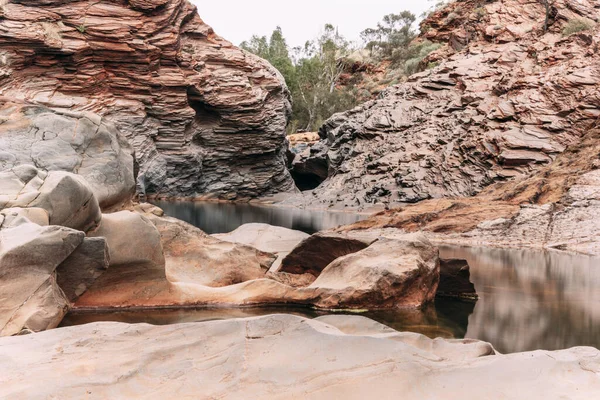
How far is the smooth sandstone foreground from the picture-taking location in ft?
9.79

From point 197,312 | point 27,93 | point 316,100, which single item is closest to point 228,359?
point 197,312

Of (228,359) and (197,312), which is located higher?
(228,359)

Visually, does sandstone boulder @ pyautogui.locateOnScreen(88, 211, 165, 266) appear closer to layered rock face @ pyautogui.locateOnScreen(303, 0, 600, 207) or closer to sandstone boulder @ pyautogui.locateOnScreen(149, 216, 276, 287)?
A: sandstone boulder @ pyautogui.locateOnScreen(149, 216, 276, 287)

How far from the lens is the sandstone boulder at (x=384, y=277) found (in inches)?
281

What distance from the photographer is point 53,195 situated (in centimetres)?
595

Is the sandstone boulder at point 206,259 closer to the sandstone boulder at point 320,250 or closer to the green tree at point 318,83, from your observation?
the sandstone boulder at point 320,250

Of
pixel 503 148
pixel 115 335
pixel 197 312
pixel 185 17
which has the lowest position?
pixel 197 312

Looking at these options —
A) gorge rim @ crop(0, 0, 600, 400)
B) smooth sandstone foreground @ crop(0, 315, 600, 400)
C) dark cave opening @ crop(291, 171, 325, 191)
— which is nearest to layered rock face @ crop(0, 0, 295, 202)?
gorge rim @ crop(0, 0, 600, 400)

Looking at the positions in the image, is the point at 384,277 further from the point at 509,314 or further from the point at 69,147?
the point at 69,147

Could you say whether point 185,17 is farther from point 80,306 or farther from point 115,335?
point 115,335

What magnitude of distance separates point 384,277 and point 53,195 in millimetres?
4198

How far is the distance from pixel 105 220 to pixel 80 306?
1.09 meters

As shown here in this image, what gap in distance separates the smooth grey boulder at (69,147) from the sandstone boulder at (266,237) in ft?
11.8

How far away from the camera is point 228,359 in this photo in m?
3.46
